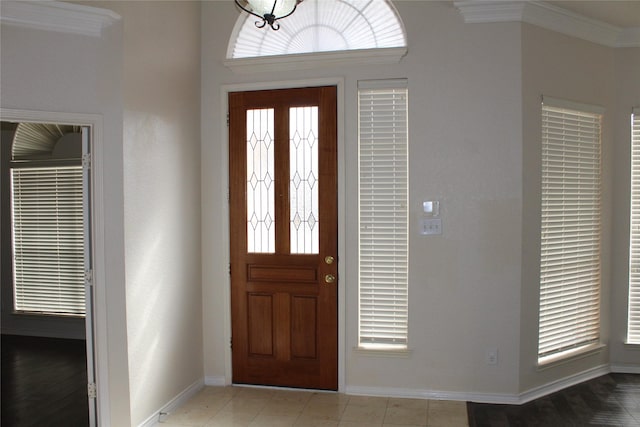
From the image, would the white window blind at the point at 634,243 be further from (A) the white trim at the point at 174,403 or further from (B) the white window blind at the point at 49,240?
(B) the white window blind at the point at 49,240

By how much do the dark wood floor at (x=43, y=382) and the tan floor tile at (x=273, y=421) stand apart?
114 centimetres

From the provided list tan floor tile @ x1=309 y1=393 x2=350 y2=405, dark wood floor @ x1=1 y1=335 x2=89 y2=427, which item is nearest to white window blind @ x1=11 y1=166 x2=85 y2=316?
dark wood floor @ x1=1 y1=335 x2=89 y2=427

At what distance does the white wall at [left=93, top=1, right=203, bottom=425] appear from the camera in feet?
10.1

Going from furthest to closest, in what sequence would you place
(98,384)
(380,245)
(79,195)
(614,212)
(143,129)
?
(79,195) → (614,212) → (380,245) → (143,129) → (98,384)

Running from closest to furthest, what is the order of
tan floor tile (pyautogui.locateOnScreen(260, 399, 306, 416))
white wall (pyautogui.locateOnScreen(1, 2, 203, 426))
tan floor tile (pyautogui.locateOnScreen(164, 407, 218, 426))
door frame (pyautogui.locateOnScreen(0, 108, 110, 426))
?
white wall (pyautogui.locateOnScreen(1, 2, 203, 426)) < door frame (pyautogui.locateOnScreen(0, 108, 110, 426)) < tan floor tile (pyautogui.locateOnScreen(164, 407, 218, 426)) < tan floor tile (pyautogui.locateOnScreen(260, 399, 306, 416))

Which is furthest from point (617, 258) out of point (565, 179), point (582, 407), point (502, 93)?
point (502, 93)

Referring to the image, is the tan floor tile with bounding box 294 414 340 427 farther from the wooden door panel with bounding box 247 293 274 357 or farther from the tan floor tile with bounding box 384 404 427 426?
the wooden door panel with bounding box 247 293 274 357

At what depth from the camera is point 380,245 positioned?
3723 millimetres

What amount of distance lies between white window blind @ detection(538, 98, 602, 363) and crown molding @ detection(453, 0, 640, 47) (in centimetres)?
58

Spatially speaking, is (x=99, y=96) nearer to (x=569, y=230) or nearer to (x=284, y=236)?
(x=284, y=236)

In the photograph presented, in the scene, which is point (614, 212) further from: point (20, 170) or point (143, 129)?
point (20, 170)

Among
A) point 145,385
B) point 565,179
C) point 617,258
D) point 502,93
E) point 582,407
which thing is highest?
point 502,93

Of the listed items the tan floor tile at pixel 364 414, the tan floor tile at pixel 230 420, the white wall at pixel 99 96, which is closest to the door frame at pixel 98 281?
the white wall at pixel 99 96

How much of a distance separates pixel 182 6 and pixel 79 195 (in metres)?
2.27
